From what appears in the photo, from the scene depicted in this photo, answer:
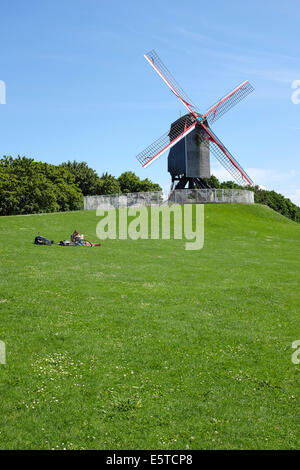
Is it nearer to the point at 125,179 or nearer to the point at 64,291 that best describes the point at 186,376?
the point at 64,291

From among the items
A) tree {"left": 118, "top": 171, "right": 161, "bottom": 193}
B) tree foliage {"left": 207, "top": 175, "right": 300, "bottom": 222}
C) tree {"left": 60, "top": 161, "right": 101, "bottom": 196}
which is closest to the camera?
tree {"left": 60, "top": 161, "right": 101, "bottom": 196}

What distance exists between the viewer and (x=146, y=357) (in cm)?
980

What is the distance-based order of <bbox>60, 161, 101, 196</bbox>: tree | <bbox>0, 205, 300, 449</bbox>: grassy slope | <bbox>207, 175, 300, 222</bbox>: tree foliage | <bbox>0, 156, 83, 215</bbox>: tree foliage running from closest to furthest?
<bbox>0, 205, 300, 449</bbox>: grassy slope < <bbox>0, 156, 83, 215</bbox>: tree foliage < <bbox>60, 161, 101, 196</bbox>: tree < <bbox>207, 175, 300, 222</bbox>: tree foliage

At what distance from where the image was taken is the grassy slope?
23.5 ft

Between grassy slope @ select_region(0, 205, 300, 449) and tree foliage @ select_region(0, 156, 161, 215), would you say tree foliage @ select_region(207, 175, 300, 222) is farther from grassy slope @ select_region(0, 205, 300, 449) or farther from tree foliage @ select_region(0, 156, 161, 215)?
grassy slope @ select_region(0, 205, 300, 449)

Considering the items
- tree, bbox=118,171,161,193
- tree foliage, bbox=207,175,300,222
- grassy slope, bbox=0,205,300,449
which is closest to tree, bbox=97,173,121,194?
tree, bbox=118,171,161,193

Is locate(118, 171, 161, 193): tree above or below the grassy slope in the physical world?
above

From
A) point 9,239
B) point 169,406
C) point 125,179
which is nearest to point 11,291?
point 169,406

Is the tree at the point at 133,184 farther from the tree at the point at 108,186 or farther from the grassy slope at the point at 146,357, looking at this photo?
the grassy slope at the point at 146,357

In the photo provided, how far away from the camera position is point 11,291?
14500 mm

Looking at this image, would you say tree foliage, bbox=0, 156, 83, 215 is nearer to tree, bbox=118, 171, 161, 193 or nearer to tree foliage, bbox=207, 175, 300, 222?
tree, bbox=118, 171, 161, 193

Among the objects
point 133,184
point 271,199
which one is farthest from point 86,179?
point 271,199

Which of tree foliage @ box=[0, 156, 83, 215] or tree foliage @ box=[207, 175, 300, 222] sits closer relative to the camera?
tree foliage @ box=[0, 156, 83, 215]

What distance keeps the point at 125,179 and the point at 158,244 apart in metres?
79.5
